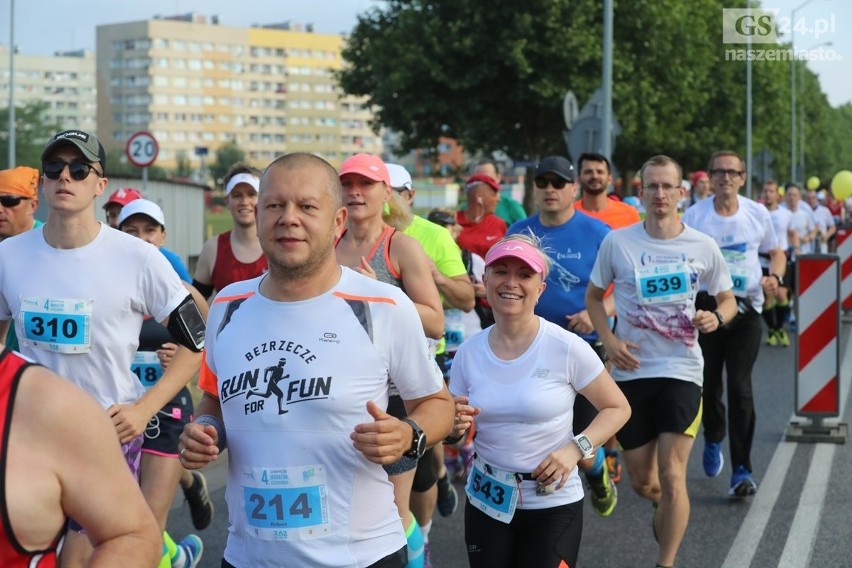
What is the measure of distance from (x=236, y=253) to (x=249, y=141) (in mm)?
170590

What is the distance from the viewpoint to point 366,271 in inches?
196

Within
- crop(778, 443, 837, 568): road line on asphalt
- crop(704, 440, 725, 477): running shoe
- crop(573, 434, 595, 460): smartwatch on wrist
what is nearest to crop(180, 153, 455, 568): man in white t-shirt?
crop(573, 434, 595, 460): smartwatch on wrist

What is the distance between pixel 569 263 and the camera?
7082 mm

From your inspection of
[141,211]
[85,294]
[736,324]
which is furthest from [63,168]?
[736,324]

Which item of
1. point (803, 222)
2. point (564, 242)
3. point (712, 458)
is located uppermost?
point (803, 222)

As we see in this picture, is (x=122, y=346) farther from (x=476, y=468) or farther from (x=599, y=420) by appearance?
(x=599, y=420)

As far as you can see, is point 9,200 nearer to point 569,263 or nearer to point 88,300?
point 88,300

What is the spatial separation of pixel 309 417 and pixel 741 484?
5191mm

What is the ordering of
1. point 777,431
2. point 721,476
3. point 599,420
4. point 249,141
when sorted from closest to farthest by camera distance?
point 599,420, point 721,476, point 777,431, point 249,141

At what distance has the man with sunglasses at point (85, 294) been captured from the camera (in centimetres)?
454

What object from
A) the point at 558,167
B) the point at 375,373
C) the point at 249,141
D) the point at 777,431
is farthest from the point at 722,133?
the point at 249,141

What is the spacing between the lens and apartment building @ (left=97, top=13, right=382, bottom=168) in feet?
547

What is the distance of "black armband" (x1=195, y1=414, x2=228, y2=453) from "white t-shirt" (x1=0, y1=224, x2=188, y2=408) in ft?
4.12

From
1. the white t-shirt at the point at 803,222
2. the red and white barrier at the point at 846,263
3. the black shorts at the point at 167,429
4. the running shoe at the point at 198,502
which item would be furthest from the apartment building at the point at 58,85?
the black shorts at the point at 167,429
